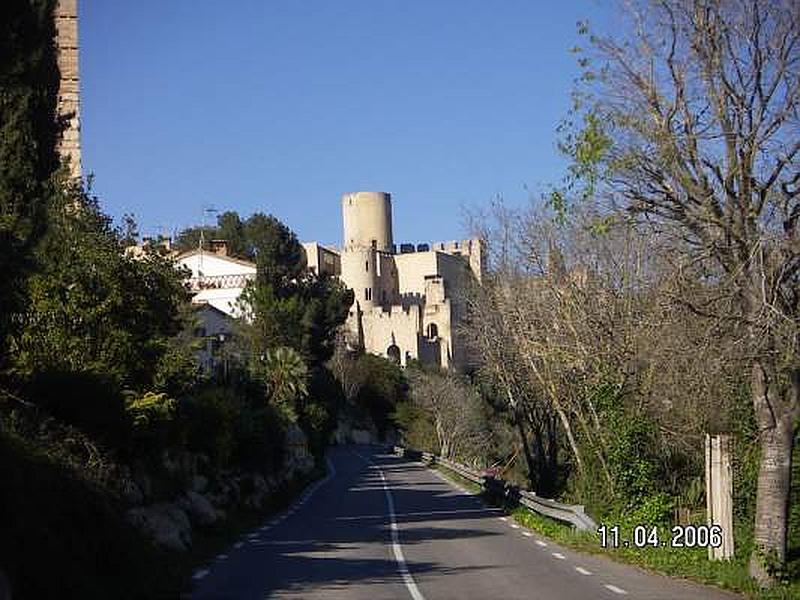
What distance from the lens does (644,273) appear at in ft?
81.7

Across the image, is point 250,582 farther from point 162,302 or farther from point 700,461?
point 700,461

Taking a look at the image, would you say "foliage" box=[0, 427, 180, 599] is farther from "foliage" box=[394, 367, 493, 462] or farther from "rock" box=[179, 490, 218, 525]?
"foliage" box=[394, 367, 493, 462]

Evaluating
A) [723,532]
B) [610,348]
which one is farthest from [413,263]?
[723,532]

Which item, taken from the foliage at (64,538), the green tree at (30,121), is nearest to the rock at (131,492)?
the green tree at (30,121)

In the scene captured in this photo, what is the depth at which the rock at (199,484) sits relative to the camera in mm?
25344

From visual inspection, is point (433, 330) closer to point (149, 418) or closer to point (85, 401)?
point (149, 418)

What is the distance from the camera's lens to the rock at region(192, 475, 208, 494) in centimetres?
2534

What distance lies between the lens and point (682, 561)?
1733 centimetres

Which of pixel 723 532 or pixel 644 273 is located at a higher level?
pixel 644 273

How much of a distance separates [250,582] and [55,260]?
900 cm

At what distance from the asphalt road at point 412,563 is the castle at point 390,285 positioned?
7436 centimetres

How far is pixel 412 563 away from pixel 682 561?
4.28 m

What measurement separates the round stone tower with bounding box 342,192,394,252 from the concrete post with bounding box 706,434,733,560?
4935 inches

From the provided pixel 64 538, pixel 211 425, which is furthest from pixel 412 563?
pixel 211 425
